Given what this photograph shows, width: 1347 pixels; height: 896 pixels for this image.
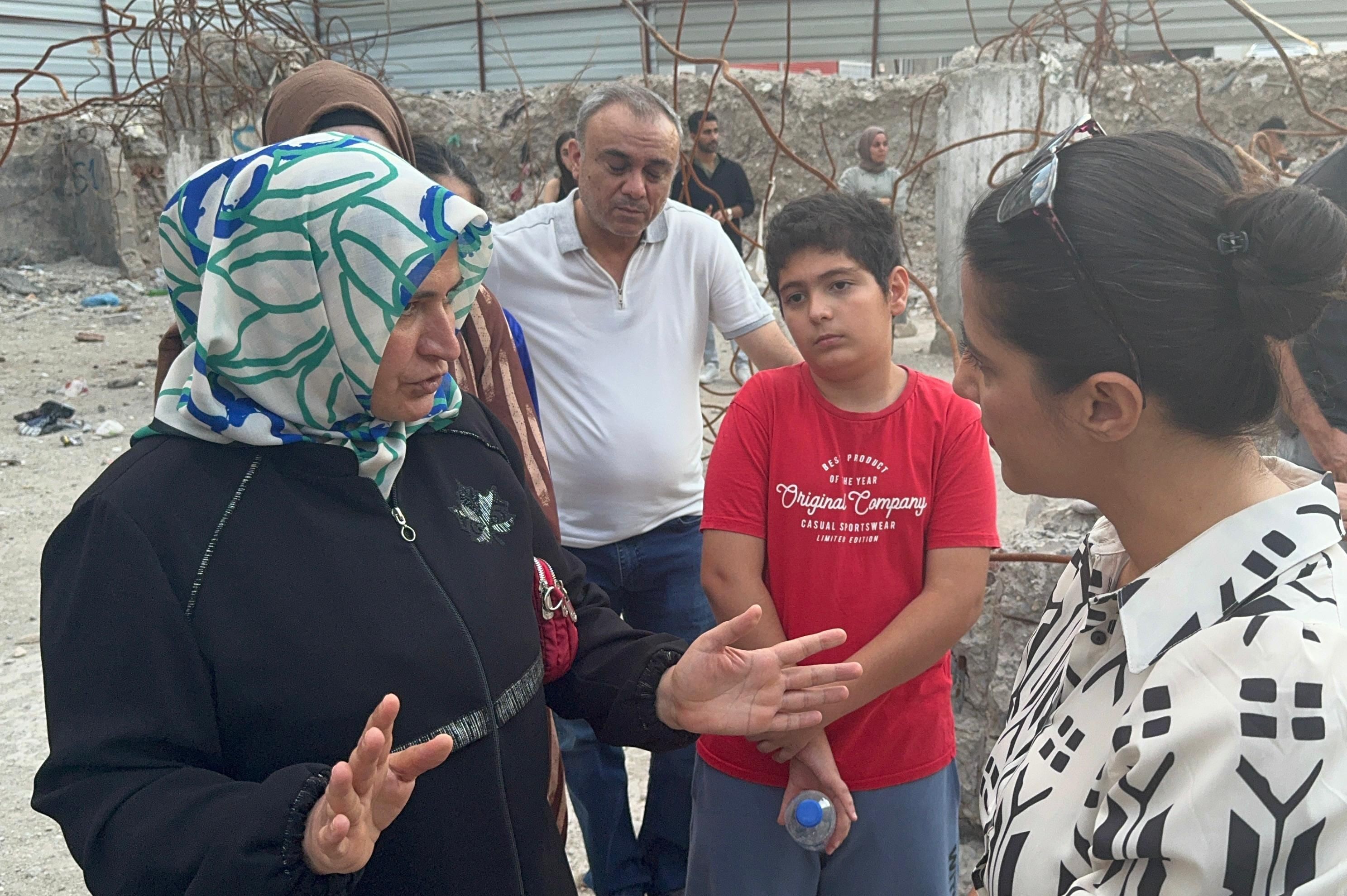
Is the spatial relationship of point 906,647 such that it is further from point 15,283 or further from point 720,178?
point 15,283

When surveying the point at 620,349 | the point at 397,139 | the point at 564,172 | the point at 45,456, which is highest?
the point at 564,172

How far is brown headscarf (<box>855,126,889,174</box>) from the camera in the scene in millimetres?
8875

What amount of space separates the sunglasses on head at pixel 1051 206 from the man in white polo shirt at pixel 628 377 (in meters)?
1.66

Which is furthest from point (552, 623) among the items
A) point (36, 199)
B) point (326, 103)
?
point (36, 199)

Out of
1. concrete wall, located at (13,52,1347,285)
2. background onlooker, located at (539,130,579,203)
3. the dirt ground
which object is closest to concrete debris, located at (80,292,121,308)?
the dirt ground

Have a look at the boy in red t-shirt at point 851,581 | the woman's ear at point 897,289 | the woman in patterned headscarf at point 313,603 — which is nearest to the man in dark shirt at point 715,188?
the woman's ear at point 897,289

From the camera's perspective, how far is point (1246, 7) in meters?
2.84

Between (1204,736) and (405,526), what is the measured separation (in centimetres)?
98

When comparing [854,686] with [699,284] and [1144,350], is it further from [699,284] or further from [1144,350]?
[699,284]

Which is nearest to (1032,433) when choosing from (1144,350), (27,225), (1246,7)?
(1144,350)

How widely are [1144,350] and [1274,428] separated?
0.23 metres

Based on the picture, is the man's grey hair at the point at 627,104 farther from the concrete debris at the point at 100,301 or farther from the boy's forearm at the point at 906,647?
the concrete debris at the point at 100,301

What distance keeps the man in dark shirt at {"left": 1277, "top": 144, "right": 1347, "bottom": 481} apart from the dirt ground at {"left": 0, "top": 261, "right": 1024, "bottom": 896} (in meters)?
2.12

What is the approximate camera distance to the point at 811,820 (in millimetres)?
1900
